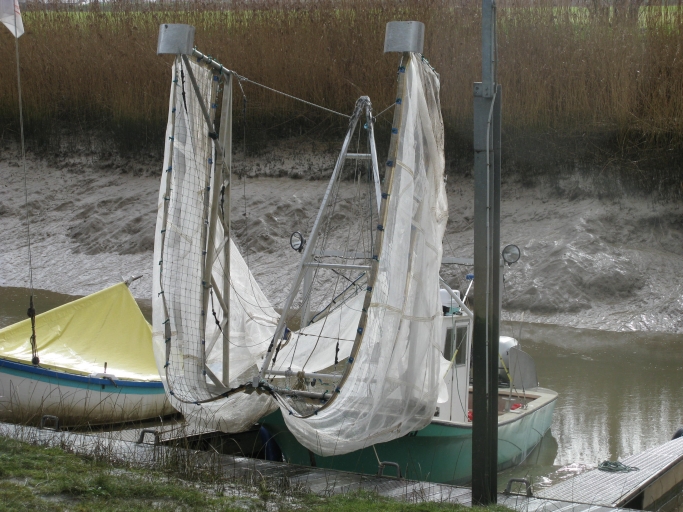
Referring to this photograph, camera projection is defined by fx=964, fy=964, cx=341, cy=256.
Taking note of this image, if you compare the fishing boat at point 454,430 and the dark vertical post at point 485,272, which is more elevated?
the dark vertical post at point 485,272

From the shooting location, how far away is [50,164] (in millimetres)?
26844

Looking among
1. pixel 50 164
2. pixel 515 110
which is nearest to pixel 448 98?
pixel 515 110

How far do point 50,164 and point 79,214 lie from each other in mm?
3301

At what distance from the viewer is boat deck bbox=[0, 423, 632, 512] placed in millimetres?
6758

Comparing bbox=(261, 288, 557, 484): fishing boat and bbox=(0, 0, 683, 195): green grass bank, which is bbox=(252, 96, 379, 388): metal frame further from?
bbox=(0, 0, 683, 195): green grass bank

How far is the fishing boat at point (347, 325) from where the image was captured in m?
7.40

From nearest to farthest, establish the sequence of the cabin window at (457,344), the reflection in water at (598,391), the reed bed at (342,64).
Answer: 1. the cabin window at (457,344)
2. the reflection in water at (598,391)
3. the reed bed at (342,64)

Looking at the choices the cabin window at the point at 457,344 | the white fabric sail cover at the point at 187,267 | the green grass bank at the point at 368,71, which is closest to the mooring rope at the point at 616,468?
the cabin window at the point at 457,344

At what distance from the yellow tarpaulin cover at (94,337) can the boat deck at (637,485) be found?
5.59 m

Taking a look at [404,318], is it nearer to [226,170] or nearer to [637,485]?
[637,485]

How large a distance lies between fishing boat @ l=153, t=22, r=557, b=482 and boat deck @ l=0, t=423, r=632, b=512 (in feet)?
0.77

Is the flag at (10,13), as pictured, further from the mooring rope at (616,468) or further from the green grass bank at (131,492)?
the mooring rope at (616,468)

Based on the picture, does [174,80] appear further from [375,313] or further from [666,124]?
[666,124]

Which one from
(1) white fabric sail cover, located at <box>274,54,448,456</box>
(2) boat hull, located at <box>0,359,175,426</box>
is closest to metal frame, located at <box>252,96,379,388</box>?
(1) white fabric sail cover, located at <box>274,54,448,456</box>
